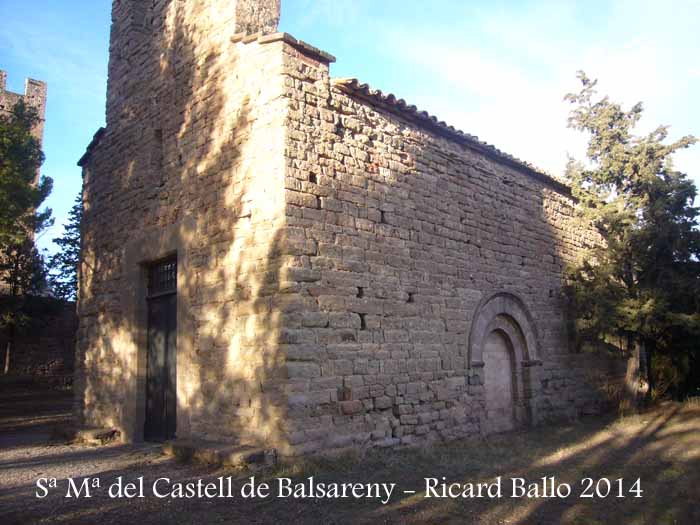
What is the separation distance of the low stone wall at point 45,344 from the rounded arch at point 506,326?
1571cm

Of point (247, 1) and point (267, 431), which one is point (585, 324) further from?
point (247, 1)

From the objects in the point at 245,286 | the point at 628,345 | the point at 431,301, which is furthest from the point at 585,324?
the point at 245,286

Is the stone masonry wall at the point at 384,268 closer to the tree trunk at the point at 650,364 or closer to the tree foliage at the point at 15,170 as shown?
the tree trunk at the point at 650,364

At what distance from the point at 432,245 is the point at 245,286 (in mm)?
3014

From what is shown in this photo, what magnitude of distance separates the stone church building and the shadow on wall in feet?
0.11

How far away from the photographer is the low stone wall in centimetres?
1927

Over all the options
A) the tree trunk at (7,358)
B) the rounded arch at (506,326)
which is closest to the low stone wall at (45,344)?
the tree trunk at (7,358)

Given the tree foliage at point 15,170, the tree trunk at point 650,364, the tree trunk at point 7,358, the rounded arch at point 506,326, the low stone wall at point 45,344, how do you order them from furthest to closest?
the low stone wall at point 45,344 < the tree trunk at point 7,358 < the tree trunk at point 650,364 < the tree foliage at point 15,170 < the rounded arch at point 506,326

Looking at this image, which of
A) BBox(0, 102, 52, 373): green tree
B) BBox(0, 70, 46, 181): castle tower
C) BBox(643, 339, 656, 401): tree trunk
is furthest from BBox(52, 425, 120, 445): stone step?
BBox(0, 70, 46, 181): castle tower

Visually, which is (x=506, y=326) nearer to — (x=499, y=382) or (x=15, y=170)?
(x=499, y=382)

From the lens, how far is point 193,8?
8414mm

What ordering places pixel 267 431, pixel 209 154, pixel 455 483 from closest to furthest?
1. pixel 455 483
2. pixel 267 431
3. pixel 209 154

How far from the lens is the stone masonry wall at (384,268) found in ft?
21.4

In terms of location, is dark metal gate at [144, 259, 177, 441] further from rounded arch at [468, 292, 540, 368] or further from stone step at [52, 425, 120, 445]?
rounded arch at [468, 292, 540, 368]
